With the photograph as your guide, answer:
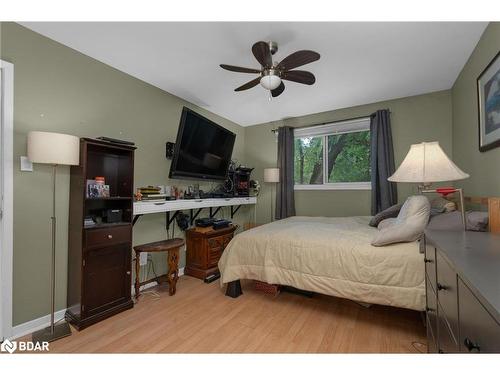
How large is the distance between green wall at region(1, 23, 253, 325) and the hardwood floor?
0.55m

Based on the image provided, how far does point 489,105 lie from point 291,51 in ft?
5.48

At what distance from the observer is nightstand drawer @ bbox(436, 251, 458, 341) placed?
0.81 meters

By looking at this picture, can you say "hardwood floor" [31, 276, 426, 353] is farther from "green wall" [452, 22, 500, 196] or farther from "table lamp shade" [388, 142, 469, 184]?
"green wall" [452, 22, 500, 196]

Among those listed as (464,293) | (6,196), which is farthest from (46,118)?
(464,293)

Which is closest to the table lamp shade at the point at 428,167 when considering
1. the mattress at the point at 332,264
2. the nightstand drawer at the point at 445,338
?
the mattress at the point at 332,264

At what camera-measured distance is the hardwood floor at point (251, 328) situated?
5.21 feet

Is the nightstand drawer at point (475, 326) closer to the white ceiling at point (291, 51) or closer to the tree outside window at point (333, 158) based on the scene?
the white ceiling at point (291, 51)

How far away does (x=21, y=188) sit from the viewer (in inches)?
68.6

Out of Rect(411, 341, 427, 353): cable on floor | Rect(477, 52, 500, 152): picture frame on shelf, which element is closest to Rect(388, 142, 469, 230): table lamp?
Rect(477, 52, 500, 152): picture frame on shelf

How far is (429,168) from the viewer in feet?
4.82

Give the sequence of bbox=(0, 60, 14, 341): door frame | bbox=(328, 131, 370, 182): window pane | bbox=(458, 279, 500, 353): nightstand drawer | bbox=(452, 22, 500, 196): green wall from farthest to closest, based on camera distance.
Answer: bbox=(328, 131, 370, 182): window pane < bbox=(452, 22, 500, 196): green wall < bbox=(0, 60, 14, 341): door frame < bbox=(458, 279, 500, 353): nightstand drawer

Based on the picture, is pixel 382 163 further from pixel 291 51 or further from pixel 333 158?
pixel 291 51
